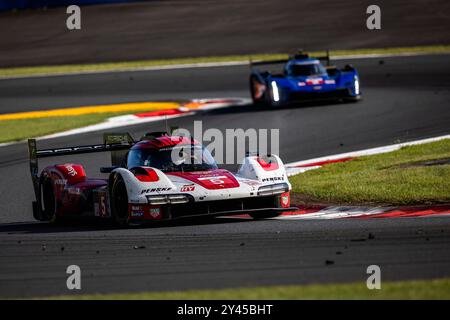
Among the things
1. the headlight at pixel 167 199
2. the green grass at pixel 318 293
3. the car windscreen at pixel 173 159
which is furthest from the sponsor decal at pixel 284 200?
the green grass at pixel 318 293

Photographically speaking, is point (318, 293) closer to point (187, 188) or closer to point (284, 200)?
point (187, 188)

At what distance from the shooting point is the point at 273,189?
1241 centimetres

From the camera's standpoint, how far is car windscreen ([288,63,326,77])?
1021 inches

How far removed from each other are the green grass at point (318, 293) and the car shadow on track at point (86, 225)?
4.56 m

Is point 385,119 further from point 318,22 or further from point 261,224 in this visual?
point 318,22

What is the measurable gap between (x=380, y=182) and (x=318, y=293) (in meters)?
6.42

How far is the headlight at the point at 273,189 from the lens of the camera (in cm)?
1234

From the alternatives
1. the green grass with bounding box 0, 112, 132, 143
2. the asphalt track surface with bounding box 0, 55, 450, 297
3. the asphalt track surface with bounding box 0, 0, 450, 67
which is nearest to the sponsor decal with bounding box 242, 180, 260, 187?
the asphalt track surface with bounding box 0, 55, 450, 297

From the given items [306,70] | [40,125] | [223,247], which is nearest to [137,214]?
[223,247]

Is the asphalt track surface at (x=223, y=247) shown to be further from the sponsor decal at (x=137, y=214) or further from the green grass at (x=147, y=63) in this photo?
the green grass at (x=147, y=63)

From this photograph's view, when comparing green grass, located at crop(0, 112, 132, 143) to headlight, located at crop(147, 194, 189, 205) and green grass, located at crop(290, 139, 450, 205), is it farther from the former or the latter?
headlight, located at crop(147, 194, 189, 205)
